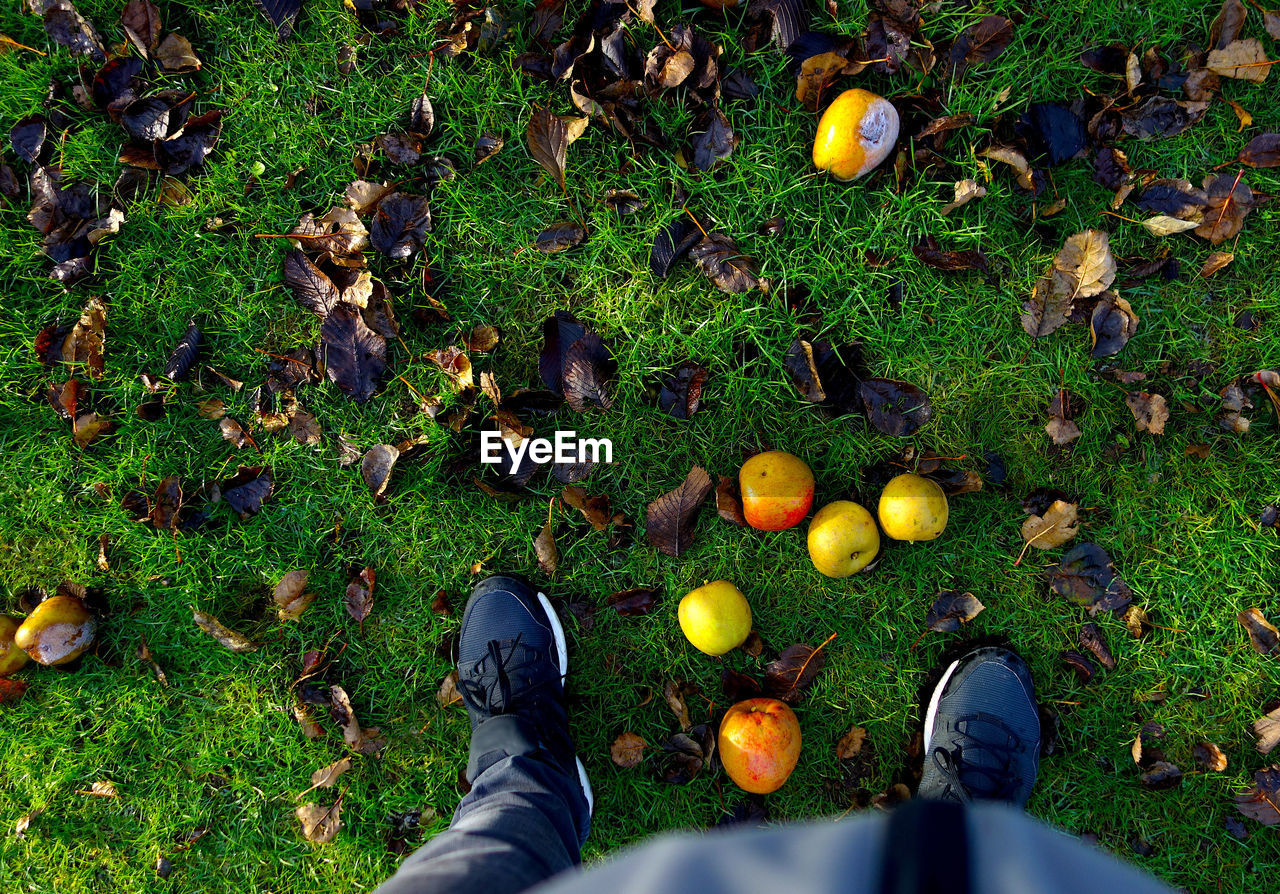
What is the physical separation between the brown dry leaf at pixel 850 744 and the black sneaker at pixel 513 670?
1.01 meters

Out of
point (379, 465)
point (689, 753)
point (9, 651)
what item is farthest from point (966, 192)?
point (9, 651)

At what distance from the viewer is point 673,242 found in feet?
8.73

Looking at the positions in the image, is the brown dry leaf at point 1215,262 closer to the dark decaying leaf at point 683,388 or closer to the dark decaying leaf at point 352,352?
the dark decaying leaf at point 683,388

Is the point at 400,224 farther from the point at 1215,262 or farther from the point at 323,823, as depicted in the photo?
the point at 1215,262

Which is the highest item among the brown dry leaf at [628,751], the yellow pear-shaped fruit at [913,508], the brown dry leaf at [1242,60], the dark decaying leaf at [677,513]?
the brown dry leaf at [1242,60]

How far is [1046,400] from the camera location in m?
2.67

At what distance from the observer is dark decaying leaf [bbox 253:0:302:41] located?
2744 mm

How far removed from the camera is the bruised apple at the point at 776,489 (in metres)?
2.40

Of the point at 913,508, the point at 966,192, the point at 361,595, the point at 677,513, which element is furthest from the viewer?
the point at 361,595

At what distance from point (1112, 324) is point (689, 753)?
2.37m

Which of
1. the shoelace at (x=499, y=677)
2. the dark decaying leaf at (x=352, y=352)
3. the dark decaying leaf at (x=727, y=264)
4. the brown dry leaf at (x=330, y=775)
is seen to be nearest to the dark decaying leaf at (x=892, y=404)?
the dark decaying leaf at (x=727, y=264)

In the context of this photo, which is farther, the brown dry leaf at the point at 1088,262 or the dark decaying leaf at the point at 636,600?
the dark decaying leaf at the point at 636,600

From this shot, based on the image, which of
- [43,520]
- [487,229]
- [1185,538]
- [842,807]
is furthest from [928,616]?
[43,520]

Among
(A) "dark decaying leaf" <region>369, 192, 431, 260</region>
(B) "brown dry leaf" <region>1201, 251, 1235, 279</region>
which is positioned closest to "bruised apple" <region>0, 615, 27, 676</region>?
(A) "dark decaying leaf" <region>369, 192, 431, 260</region>
